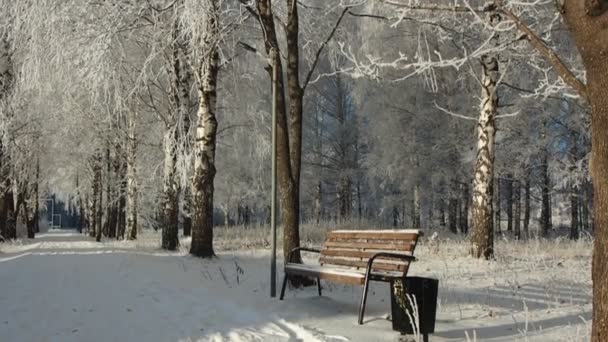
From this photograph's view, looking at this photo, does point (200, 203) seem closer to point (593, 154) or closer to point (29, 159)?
point (593, 154)

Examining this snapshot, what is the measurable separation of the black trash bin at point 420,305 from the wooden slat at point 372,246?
518 millimetres

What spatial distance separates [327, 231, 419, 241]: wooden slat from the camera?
16.2ft

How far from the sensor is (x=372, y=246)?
17.9 ft

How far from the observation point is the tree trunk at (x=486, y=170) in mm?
10305

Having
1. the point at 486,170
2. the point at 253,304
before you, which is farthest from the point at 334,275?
the point at 486,170

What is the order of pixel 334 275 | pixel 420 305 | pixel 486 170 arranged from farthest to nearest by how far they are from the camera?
pixel 486 170 < pixel 334 275 < pixel 420 305

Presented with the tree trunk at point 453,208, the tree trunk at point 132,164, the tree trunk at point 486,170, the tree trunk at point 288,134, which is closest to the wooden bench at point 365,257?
the tree trunk at point 288,134

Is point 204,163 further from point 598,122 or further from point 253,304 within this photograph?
point 598,122

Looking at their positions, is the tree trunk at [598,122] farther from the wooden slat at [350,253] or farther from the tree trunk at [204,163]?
the tree trunk at [204,163]

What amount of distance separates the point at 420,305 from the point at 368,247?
4.38ft

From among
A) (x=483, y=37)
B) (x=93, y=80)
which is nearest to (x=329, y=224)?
(x=483, y=37)

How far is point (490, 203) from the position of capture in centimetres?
1042

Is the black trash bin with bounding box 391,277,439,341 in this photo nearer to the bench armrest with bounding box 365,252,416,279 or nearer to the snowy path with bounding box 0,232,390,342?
the bench armrest with bounding box 365,252,416,279

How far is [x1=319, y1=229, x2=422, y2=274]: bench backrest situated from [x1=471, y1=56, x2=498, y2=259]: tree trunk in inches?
198
